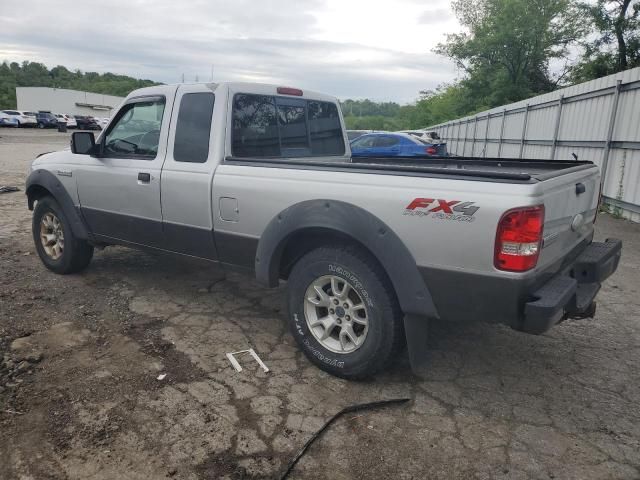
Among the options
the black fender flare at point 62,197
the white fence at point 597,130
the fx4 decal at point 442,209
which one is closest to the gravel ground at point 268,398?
the black fender flare at point 62,197

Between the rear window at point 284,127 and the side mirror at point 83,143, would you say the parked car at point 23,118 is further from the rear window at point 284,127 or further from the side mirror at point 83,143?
the rear window at point 284,127

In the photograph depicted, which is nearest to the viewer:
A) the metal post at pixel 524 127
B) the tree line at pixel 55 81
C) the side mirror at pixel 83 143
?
the side mirror at pixel 83 143

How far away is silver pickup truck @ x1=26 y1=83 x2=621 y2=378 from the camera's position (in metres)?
2.57

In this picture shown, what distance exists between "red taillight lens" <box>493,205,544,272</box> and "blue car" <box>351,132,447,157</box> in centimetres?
1196

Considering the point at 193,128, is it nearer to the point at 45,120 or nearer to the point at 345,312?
the point at 345,312

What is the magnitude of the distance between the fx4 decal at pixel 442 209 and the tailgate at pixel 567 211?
382 mm

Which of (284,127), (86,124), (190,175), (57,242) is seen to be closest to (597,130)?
(284,127)

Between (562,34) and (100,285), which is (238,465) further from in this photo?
(562,34)

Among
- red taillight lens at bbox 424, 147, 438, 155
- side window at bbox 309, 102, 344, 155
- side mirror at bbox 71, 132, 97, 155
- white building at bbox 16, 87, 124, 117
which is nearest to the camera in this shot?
side mirror at bbox 71, 132, 97, 155

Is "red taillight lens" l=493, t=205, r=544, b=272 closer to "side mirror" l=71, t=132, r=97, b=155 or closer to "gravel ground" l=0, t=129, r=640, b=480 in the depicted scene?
"gravel ground" l=0, t=129, r=640, b=480

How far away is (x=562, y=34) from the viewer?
38844 millimetres

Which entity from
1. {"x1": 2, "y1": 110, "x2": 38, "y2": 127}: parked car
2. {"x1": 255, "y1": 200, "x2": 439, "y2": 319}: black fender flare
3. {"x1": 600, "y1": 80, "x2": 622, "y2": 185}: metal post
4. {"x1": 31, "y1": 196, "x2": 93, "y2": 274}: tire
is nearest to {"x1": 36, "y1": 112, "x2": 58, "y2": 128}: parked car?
{"x1": 2, "y1": 110, "x2": 38, "y2": 127}: parked car

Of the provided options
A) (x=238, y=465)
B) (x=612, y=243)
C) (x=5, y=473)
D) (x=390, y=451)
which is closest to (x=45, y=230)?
(x=5, y=473)

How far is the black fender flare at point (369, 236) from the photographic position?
9.16ft
